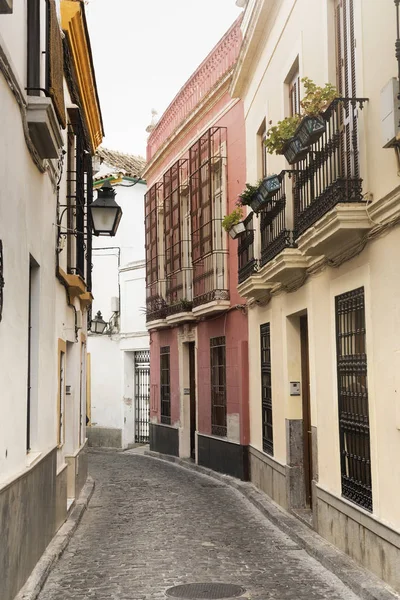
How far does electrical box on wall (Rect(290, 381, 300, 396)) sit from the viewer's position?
1070 centimetres

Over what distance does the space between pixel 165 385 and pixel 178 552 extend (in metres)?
11.6

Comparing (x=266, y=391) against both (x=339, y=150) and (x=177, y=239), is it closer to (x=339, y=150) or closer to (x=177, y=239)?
(x=339, y=150)

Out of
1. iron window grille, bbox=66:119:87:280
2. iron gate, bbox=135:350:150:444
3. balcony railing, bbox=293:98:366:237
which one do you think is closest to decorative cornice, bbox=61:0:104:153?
iron window grille, bbox=66:119:87:280

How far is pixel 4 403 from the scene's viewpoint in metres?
5.98

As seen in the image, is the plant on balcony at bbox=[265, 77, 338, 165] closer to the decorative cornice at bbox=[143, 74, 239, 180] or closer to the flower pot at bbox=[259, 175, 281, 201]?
the flower pot at bbox=[259, 175, 281, 201]

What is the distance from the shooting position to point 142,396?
23188mm

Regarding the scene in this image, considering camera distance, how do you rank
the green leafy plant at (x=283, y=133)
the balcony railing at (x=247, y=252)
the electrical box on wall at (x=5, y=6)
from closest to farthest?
the electrical box on wall at (x=5, y=6) < the green leafy plant at (x=283, y=133) < the balcony railing at (x=247, y=252)

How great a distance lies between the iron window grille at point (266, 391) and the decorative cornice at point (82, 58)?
4.88 m

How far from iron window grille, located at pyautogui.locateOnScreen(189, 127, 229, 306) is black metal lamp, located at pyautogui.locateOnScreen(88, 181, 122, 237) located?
498 cm

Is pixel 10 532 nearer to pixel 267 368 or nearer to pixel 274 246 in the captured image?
pixel 274 246

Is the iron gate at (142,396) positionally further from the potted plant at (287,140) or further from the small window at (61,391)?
the potted plant at (287,140)

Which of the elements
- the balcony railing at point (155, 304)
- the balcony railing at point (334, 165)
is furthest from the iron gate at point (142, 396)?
the balcony railing at point (334, 165)

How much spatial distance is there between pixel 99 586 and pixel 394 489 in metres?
2.83

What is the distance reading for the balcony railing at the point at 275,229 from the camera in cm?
1003
